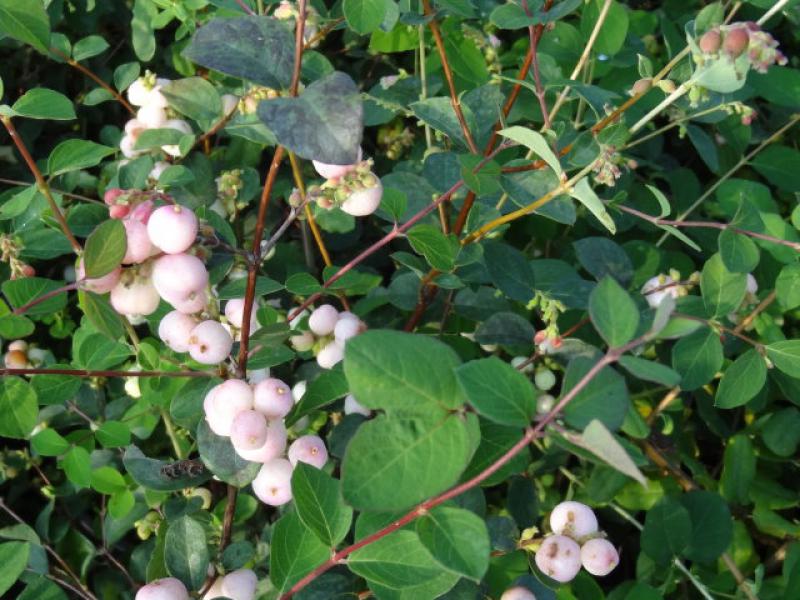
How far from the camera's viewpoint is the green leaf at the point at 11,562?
102 cm

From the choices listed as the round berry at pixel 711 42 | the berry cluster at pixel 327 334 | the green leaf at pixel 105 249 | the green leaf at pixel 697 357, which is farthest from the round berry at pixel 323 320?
the round berry at pixel 711 42

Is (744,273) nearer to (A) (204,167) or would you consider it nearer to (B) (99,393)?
(A) (204,167)

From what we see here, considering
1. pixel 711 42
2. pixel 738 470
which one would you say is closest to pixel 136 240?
pixel 711 42

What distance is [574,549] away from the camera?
962mm

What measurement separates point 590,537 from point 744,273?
0.53 metres

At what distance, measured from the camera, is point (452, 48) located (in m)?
1.66

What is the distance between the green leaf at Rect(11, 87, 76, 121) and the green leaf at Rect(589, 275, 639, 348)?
78 cm

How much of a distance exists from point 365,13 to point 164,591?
82 centimetres

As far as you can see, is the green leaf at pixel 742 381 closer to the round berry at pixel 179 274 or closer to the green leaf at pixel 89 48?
the round berry at pixel 179 274

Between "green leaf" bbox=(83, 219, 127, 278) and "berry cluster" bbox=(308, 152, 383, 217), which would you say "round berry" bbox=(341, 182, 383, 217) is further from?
"green leaf" bbox=(83, 219, 127, 278)

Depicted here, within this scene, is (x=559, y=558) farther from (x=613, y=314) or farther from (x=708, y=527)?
(x=708, y=527)

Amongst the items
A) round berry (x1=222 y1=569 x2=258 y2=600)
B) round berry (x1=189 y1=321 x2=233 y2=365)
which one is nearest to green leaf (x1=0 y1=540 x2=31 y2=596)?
round berry (x1=222 y1=569 x2=258 y2=600)

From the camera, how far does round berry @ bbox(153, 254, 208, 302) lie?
0.87 meters

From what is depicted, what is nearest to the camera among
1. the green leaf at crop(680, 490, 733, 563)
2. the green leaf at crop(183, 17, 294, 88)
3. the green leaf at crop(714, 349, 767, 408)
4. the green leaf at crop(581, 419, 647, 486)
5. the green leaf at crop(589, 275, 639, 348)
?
the green leaf at crop(581, 419, 647, 486)
